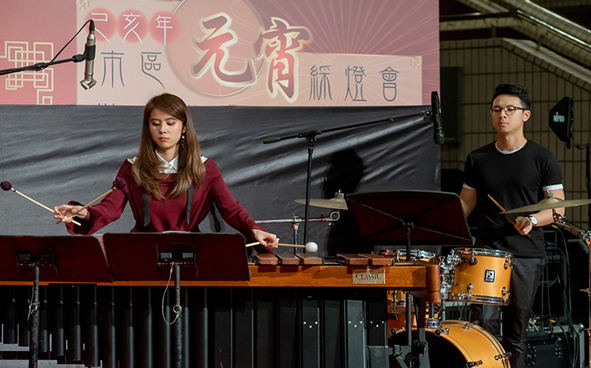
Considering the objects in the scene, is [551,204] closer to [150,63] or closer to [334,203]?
[334,203]

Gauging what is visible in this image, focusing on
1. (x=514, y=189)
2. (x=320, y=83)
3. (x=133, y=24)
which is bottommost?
(x=514, y=189)

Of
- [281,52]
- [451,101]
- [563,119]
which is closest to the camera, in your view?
[281,52]

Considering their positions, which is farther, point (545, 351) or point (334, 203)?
point (545, 351)

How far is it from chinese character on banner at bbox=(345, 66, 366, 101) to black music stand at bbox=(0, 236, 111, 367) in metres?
2.42

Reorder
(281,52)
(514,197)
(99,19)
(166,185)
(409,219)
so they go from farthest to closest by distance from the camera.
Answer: (281,52) → (99,19) → (514,197) → (166,185) → (409,219)

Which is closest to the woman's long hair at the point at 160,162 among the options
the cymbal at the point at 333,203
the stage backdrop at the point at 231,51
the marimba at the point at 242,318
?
the marimba at the point at 242,318

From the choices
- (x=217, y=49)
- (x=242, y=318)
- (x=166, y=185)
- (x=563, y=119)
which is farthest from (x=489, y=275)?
→ (x=217, y=49)

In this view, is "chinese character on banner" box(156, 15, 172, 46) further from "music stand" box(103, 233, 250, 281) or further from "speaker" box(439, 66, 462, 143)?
"speaker" box(439, 66, 462, 143)

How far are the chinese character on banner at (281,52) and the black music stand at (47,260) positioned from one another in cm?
216

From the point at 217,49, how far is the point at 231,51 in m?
0.10

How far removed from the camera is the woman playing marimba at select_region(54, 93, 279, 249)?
9.32 feet

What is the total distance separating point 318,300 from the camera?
2.39 meters

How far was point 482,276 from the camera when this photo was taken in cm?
310

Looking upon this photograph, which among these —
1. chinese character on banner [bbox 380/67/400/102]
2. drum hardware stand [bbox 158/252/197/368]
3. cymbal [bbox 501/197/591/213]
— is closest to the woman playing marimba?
drum hardware stand [bbox 158/252/197/368]
